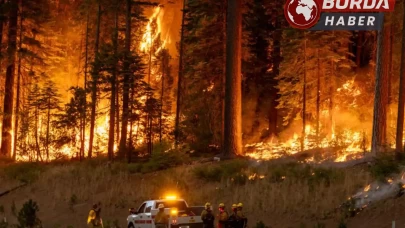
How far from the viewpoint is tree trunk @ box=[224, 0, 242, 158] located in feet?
98.8

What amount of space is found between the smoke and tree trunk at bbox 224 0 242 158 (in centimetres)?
1093

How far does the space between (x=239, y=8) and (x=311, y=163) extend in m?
9.61

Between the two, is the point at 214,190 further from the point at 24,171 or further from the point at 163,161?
the point at 24,171

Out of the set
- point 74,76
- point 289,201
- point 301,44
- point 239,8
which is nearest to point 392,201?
point 289,201

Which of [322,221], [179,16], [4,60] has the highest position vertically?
[179,16]

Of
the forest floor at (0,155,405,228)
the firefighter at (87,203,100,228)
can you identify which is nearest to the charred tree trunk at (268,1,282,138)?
the forest floor at (0,155,405,228)

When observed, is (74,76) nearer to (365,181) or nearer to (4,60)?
(4,60)

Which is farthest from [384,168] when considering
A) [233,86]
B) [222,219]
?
[233,86]

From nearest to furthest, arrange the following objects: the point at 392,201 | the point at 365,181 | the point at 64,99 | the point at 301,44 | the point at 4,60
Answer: the point at 392,201, the point at 365,181, the point at 301,44, the point at 4,60, the point at 64,99

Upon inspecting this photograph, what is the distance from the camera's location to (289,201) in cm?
2131

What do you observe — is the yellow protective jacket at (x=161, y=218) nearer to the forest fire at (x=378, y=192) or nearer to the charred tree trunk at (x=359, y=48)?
the forest fire at (x=378, y=192)

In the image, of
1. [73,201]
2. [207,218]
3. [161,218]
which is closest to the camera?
[207,218]

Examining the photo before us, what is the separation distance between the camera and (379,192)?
19.2 metres

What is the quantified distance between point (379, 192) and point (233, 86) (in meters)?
12.5
